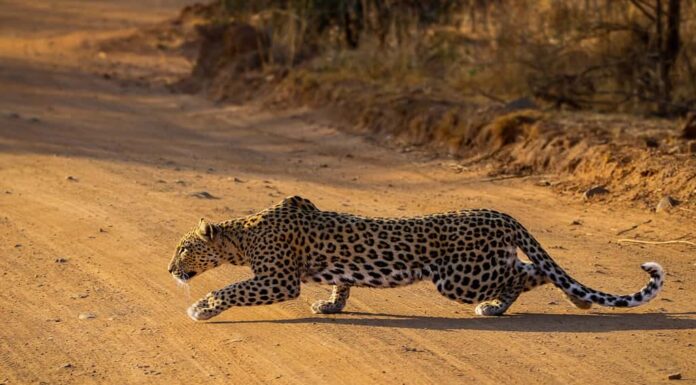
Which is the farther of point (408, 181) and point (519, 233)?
point (408, 181)

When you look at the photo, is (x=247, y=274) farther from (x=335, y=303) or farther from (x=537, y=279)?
(x=537, y=279)

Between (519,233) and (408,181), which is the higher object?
(519,233)

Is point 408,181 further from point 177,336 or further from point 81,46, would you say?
point 81,46

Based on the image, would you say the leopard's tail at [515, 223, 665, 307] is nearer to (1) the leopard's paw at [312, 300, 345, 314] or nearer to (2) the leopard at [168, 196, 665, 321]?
(2) the leopard at [168, 196, 665, 321]

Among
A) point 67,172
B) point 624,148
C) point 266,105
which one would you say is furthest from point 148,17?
point 624,148

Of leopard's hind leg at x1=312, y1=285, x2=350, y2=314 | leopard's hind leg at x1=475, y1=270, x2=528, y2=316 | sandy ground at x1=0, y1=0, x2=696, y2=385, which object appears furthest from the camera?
leopard's hind leg at x1=312, y1=285, x2=350, y2=314

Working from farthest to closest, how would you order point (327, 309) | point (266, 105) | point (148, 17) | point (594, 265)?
point (148, 17), point (266, 105), point (594, 265), point (327, 309)

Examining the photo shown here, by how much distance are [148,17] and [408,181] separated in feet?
71.7

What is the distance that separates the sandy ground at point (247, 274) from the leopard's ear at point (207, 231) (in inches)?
22.0

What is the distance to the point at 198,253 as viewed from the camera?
811 cm

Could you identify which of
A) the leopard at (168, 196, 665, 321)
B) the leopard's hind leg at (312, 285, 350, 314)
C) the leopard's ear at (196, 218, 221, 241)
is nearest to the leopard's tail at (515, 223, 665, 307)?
the leopard at (168, 196, 665, 321)

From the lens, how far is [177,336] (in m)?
7.56

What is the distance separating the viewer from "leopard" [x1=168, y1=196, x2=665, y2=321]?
307 inches

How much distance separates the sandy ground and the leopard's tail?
5.8 inches
